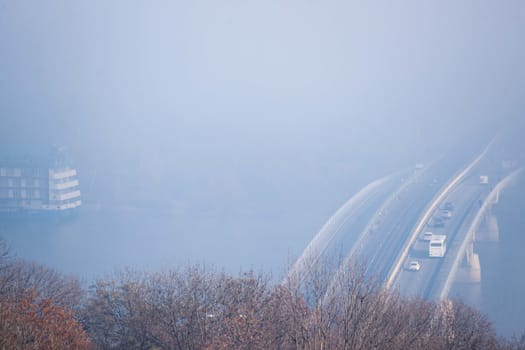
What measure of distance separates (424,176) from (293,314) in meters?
6.04

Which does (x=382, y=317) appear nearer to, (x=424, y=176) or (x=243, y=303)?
(x=243, y=303)

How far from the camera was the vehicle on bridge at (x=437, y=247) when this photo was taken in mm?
5899

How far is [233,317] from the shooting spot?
337 cm

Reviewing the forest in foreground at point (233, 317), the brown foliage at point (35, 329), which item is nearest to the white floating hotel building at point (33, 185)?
the forest in foreground at point (233, 317)

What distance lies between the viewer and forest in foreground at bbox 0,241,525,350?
2.48 m

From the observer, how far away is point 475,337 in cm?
369

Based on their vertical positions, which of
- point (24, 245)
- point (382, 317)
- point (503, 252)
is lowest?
point (24, 245)

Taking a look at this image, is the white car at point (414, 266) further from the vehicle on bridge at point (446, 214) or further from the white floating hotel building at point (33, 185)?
the white floating hotel building at point (33, 185)

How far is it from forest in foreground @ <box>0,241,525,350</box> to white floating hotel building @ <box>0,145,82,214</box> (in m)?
4.39

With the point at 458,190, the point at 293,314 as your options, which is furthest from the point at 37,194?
the point at 293,314

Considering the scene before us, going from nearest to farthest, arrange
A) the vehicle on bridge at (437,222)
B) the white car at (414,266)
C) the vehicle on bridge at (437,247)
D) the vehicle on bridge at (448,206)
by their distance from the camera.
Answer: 1. the white car at (414,266)
2. the vehicle on bridge at (437,247)
3. the vehicle on bridge at (437,222)
4. the vehicle on bridge at (448,206)

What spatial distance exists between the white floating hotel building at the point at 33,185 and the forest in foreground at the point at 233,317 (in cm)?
439

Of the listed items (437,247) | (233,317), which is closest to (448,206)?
(437,247)

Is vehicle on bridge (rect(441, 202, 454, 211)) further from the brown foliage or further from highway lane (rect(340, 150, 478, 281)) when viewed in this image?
the brown foliage
